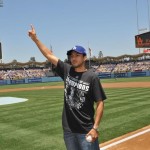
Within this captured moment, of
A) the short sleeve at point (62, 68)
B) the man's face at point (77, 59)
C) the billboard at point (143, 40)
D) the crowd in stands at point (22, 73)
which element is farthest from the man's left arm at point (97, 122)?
the crowd in stands at point (22, 73)

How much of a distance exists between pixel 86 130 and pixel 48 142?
4572 mm

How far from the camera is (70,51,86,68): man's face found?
4.89 metres

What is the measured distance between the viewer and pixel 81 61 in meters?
4.90

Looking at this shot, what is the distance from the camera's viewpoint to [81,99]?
15.9ft

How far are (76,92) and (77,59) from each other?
0.52 meters

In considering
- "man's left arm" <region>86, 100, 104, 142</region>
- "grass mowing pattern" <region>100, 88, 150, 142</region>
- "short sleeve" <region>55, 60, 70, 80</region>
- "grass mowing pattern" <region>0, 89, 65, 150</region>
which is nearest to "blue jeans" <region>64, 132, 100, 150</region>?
"man's left arm" <region>86, 100, 104, 142</region>

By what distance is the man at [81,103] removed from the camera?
15.7 ft

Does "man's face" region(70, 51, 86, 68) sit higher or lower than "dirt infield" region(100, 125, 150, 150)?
higher

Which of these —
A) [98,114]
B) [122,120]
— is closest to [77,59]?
[98,114]

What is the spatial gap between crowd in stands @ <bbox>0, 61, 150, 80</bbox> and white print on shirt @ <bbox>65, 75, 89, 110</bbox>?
69.7m

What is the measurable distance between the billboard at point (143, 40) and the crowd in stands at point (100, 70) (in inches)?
836

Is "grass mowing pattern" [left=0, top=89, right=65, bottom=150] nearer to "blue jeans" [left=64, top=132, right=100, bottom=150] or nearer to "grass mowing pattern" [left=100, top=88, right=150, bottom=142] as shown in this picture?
"grass mowing pattern" [left=100, top=88, right=150, bottom=142]

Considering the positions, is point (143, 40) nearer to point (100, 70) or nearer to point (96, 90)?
point (100, 70)

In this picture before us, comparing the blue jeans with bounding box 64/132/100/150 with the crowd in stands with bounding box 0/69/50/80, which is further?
the crowd in stands with bounding box 0/69/50/80
